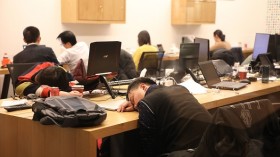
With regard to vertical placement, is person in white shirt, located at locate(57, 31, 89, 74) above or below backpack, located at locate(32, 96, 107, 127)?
above

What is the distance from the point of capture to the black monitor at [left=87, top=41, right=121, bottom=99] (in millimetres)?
3125

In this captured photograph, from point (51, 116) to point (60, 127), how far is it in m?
0.09

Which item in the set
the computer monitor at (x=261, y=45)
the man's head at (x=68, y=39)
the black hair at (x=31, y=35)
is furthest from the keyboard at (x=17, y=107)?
the computer monitor at (x=261, y=45)

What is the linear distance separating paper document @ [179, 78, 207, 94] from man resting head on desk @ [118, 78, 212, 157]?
36.8 inches

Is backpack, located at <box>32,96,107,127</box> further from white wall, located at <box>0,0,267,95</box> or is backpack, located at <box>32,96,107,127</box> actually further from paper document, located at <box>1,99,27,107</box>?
white wall, located at <box>0,0,267,95</box>

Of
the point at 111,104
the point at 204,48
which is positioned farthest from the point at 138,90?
the point at 204,48

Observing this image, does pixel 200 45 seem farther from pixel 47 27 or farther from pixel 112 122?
pixel 47 27

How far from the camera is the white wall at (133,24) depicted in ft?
20.6

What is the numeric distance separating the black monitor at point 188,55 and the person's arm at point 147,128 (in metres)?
1.83

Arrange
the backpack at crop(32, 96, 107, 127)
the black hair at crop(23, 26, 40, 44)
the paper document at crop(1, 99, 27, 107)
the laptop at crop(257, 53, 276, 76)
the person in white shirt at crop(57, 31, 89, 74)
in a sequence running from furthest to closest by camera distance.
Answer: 1. the person in white shirt at crop(57, 31, 89, 74)
2. the black hair at crop(23, 26, 40, 44)
3. the laptop at crop(257, 53, 276, 76)
4. the paper document at crop(1, 99, 27, 107)
5. the backpack at crop(32, 96, 107, 127)

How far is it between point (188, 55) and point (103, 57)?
4.95ft

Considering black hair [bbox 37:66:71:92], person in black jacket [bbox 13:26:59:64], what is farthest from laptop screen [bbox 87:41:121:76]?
person in black jacket [bbox 13:26:59:64]

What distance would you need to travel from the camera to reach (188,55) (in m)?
4.48

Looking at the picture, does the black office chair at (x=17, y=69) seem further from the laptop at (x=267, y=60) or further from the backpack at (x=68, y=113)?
the laptop at (x=267, y=60)
